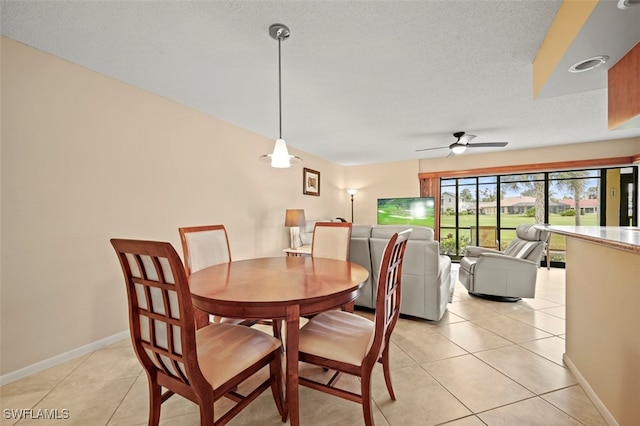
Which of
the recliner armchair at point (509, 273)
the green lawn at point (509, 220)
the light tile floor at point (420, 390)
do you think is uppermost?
the green lawn at point (509, 220)

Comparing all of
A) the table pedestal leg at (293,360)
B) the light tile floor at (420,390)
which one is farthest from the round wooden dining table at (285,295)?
the light tile floor at (420,390)

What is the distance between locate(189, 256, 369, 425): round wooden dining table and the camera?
122 cm

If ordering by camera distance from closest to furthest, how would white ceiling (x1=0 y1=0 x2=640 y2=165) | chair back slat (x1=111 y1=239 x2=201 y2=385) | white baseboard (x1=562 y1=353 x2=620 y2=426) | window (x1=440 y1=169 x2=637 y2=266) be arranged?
chair back slat (x1=111 y1=239 x2=201 y2=385), white baseboard (x1=562 y1=353 x2=620 y2=426), white ceiling (x1=0 y1=0 x2=640 y2=165), window (x1=440 y1=169 x2=637 y2=266)

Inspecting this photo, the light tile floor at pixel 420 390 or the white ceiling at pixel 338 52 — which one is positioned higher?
the white ceiling at pixel 338 52

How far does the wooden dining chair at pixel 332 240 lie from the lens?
238cm

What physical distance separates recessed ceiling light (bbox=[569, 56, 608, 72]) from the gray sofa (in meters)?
1.58

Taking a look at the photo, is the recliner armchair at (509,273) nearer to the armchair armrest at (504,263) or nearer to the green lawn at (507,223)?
the armchair armrest at (504,263)

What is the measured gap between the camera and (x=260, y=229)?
13.3 ft

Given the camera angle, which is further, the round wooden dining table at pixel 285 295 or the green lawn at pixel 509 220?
the green lawn at pixel 509 220

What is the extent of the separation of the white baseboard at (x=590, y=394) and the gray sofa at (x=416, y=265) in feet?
3.14

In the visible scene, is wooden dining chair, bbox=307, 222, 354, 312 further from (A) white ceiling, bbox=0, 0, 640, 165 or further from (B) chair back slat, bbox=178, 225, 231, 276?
(A) white ceiling, bbox=0, 0, 640, 165

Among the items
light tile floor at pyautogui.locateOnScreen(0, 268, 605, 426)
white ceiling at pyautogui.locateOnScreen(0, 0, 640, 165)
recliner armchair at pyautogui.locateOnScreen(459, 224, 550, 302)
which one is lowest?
light tile floor at pyautogui.locateOnScreen(0, 268, 605, 426)

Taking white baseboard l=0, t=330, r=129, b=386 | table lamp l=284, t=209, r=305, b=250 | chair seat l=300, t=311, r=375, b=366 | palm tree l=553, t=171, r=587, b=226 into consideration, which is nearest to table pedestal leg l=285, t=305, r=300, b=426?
chair seat l=300, t=311, r=375, b=366

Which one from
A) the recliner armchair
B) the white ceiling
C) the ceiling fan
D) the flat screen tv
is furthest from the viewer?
the flat screen tv
